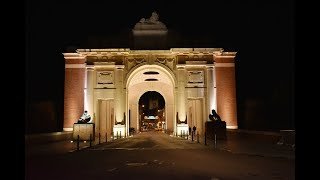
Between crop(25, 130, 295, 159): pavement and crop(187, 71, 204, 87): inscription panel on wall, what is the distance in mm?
9082

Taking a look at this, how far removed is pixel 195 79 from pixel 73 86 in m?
13.7

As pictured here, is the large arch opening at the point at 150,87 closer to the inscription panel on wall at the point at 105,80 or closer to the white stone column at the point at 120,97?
the white stone column at the point at 120,97

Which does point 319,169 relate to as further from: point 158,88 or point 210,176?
point 158,88

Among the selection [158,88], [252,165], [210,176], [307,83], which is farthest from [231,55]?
[307,83]

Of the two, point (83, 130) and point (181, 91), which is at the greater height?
point (181, 91)

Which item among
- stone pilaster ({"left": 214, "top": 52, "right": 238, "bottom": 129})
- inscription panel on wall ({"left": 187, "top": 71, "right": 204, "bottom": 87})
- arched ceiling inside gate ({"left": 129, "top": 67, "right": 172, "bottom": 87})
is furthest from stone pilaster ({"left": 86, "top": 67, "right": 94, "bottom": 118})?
stone pilaster ({"left": 214, "top": 52, "right": 238, "bottom": 129})

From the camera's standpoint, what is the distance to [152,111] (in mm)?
113812

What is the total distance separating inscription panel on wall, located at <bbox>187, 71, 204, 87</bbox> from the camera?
42.5 m

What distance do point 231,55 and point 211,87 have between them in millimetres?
4441

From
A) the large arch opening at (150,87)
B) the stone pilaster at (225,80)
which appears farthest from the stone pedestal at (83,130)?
Answer: the stone pilaster at (225,80)

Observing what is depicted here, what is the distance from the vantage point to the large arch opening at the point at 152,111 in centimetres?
9969

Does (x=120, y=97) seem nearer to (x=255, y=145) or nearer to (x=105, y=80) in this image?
(x=105, y=80)

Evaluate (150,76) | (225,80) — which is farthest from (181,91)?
(150,76)

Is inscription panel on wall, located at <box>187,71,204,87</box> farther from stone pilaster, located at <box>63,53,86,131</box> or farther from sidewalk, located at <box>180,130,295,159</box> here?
stone pilaster, located at <box>63,53,86,131</box>
